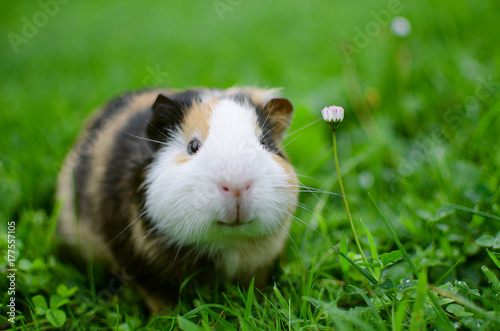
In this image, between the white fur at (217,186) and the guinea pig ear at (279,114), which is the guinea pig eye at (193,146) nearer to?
the white fur at (217,186)

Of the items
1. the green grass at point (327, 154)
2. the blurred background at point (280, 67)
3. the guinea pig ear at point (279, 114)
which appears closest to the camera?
the green grass at point (327, 154)

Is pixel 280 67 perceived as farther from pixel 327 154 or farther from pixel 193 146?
Result: pixel 193 146

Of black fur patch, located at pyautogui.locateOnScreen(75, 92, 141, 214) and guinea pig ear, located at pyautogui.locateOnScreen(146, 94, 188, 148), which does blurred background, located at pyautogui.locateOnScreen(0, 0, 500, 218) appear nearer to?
black fur patch, located at pyautogui.locateOnScreen(75, 92, 141, 214)

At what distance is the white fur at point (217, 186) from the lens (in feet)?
6.40

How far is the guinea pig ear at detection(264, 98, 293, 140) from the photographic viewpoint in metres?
2.54

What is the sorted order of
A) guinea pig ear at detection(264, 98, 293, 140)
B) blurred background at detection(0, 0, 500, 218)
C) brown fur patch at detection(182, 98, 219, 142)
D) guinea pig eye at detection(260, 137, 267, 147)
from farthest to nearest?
blurred background at detection(0, 0, 500, 218)
guinea pig ear at detection(264, 98, 293, 140)
guinea pig eye at detection(260, 137, 267, 147)
brown fur patch at detection(182, 98, 219, 142)

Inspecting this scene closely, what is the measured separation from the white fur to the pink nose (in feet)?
0.05

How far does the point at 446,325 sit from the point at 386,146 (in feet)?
7.43

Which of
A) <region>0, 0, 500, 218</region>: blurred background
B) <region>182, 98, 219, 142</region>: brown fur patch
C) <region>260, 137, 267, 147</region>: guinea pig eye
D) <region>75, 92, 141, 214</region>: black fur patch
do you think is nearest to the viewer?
<region>182, 98, 219, 142</region>: brown fur patch

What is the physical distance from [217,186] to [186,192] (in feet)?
0.68

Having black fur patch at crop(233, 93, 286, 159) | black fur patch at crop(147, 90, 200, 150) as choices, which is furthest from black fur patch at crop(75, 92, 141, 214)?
black fur patch at crop(233, 93, 286, 159)

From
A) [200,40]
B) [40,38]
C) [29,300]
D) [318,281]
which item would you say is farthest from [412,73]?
[40,38]

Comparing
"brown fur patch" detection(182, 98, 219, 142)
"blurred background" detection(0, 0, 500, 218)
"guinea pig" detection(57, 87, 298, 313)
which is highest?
"blurred background" detection(0, 0, 500, 218)

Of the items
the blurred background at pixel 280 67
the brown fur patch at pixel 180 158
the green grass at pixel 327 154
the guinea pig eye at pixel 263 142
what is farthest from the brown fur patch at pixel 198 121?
the blurred background at pixel 280 67
